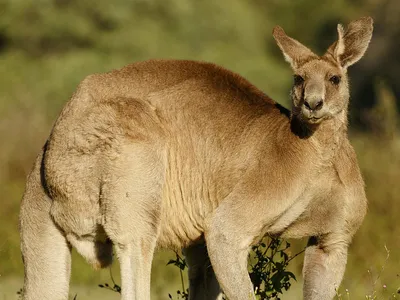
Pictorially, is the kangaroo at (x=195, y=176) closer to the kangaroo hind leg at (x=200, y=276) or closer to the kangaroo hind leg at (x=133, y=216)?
the kangaroo hind leg at (x=133, y=216)

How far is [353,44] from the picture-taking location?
22.0 feet

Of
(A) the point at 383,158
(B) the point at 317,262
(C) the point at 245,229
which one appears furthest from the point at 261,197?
(A) the point at 383,158

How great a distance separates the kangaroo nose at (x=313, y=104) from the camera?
6371 millimetres

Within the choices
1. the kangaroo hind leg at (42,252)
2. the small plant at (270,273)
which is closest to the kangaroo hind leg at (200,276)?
the small plant at (270,273)

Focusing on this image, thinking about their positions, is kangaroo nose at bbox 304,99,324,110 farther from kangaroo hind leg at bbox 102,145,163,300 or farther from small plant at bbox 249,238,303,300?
small plant at bbox 249,238,303,300

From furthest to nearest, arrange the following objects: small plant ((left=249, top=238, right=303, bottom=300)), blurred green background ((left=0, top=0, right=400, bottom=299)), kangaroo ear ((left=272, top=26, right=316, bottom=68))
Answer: blurred green background ((left=0, top=0, right=400, bottom=299)) → small plant ((left=249, top=238, right=303, bottom=300)) → kangaroo ear ((left=272, top=26, right=316, bottom=68))

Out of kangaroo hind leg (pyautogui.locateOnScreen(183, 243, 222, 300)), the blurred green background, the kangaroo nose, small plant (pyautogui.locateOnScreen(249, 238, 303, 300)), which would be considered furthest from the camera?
the blurred green background

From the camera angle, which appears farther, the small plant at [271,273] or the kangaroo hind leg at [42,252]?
the small plant at [271,273]

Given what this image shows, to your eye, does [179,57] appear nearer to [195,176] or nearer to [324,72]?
[195,176]

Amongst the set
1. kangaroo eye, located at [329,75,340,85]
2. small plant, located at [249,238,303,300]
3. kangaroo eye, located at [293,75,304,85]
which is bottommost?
small plant, located at [249,238,303,300]

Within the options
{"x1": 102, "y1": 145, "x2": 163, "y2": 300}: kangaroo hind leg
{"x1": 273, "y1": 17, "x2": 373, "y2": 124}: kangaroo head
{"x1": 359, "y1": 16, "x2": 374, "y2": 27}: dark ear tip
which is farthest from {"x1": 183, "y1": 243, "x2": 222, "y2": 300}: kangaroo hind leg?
{"x1": 359, "y1": 16, "x2": 374, "y2": 27}: dark ear tip

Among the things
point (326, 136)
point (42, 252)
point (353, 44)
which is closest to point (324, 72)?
point (353, 44)

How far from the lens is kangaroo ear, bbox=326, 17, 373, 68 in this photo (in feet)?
22.0

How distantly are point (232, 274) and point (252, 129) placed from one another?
1.01 m
